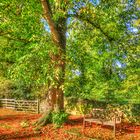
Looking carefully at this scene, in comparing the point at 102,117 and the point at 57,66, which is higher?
the point at 57,66

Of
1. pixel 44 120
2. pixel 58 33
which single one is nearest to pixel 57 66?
pixel 58 33

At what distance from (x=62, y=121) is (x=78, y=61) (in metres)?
4.87

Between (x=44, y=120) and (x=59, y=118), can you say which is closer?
A: (x=59, y=118)

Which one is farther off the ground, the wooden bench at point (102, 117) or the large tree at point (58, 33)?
the large tree at point (58, 33)

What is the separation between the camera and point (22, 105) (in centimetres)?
3116

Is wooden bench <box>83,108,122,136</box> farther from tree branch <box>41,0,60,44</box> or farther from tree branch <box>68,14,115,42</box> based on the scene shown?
tree branch <box>68,14,115,42</box>

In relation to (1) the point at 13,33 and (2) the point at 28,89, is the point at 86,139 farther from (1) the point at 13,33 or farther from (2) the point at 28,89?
(2) the point at 28,89

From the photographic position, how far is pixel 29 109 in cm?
2941

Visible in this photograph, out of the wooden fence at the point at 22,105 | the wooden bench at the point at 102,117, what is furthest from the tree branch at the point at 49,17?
the wooden fence at the point at 22,105

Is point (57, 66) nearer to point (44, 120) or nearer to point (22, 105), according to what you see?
point (44, 120)

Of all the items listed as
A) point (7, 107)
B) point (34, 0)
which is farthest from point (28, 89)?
point (34, 0)

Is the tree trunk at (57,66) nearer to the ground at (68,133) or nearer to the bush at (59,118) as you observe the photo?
the bush at (59,118)

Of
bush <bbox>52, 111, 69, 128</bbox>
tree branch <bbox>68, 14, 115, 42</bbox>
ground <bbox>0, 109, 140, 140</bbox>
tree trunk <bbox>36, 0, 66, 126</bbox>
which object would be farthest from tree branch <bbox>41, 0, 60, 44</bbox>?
ground <bbox>0, 109, 140, 140</bbox>

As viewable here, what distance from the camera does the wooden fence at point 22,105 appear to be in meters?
28.8
